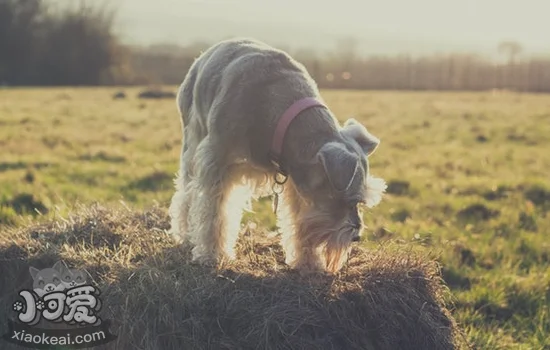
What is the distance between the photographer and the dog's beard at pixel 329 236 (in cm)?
499

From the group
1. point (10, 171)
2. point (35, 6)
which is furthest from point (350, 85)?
point (10, 171)

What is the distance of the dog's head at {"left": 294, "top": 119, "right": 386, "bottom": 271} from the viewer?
4.81 meters

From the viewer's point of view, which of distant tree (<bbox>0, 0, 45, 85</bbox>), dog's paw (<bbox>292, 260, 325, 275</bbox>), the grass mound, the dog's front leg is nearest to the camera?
the grass mound

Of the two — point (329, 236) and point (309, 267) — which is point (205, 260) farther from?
point (329, 236)

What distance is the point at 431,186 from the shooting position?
11.9 m

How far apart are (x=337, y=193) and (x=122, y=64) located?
50.3 metres

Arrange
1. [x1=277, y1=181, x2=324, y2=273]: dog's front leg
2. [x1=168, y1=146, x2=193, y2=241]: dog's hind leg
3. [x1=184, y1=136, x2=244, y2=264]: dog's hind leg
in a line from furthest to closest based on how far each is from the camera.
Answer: [x1=168, y1=146, x2=193, y2=241]: dog's hind leg, [x1=184, y1=136, x2=244, y2=264]: dog's hind leg, [x1=277, y1=181, x2=324, y2=273]: dog's front leg

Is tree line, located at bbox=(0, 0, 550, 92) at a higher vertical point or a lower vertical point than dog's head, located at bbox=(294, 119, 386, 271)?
lower

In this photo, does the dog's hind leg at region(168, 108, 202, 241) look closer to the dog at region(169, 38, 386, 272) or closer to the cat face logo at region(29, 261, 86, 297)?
the dog at region(169, 38, 386, 272)

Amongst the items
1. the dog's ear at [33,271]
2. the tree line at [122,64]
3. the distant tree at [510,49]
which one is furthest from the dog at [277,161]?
the distant tree at [510,49]

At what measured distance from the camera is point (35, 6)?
48.0m

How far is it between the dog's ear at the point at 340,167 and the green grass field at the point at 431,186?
125 cm

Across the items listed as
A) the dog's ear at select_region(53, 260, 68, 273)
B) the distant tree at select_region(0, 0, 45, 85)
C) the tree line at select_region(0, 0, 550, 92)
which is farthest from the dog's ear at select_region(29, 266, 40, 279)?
the distant tree at select_region(0, 0, 45, 85)

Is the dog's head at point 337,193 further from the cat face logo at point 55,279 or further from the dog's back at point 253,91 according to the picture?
the cat face logo at point 55,279
